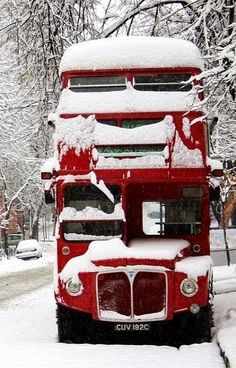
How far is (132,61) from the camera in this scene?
36.4 feet

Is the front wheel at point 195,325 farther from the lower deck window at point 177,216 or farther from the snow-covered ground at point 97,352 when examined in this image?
the lower deck window at point 177,216

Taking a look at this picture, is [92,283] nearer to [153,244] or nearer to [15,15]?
[153,244]

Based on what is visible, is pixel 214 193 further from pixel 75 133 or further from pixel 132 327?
pixel 132 327

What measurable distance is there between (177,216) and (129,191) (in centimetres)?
86

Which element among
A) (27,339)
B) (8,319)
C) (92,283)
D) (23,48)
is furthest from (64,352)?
(23,48)

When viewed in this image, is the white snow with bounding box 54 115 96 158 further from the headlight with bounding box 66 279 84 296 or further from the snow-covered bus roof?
the headlight with bounding box 66 279 84 296

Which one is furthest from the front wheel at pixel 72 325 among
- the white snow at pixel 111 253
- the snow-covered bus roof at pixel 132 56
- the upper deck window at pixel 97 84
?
the snow-covered bus roof at pixel 132 56

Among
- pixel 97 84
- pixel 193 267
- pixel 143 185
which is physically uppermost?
pixel 97 84

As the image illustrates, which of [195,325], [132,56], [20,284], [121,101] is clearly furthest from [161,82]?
[20,284]

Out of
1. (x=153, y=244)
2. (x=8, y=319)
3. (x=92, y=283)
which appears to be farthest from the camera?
(x=8, y=319)

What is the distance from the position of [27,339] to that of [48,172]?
2554mm

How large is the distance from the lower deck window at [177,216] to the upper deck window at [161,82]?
1.70 m

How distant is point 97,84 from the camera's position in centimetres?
1109

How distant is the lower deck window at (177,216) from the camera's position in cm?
1099
